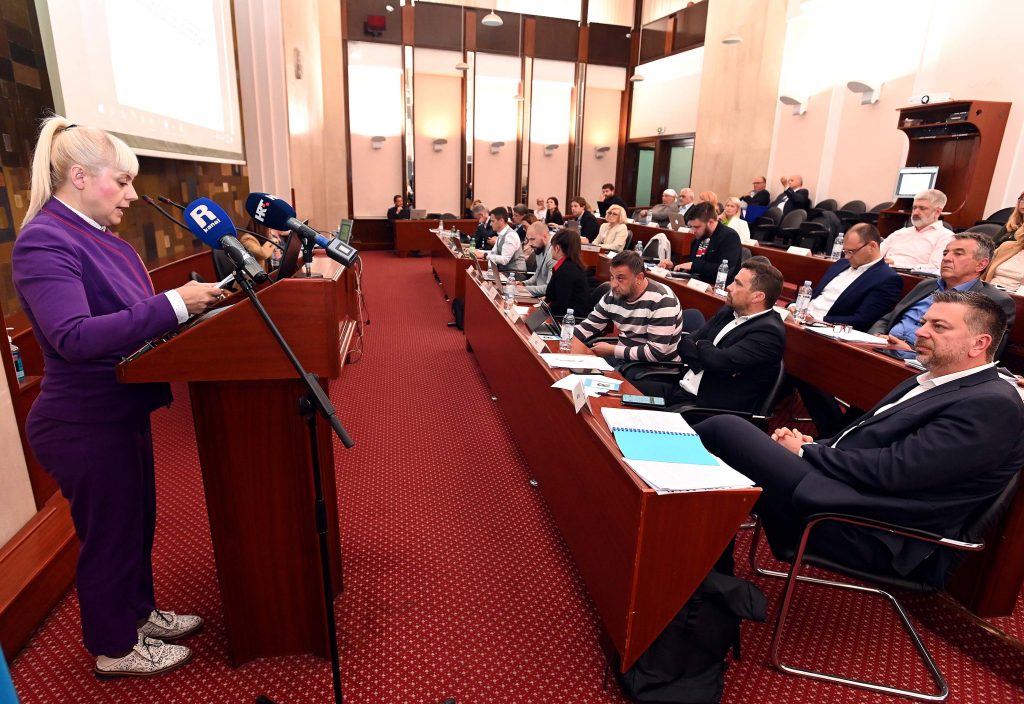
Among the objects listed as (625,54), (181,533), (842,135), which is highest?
(625,54)

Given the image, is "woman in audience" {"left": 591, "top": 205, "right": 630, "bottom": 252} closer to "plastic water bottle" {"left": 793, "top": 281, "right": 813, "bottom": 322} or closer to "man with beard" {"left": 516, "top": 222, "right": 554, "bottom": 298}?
"man with beard" {"left": 516, "top": 222, "right": 554, "bottom": 298}

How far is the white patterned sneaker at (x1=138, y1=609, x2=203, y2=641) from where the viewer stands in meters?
1.92

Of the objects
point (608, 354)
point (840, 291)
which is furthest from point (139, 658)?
point (840, 291)

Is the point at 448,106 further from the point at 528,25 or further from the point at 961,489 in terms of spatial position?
the point at 961,489

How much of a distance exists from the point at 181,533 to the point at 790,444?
8.33 ft

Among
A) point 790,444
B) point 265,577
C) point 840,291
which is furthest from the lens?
point 840,291

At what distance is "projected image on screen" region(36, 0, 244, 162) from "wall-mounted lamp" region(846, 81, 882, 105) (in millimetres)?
7714

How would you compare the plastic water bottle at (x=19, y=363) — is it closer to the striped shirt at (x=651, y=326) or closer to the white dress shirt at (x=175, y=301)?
the white dress shirt at (x=175, y=301)

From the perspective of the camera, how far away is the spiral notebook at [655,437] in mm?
1736

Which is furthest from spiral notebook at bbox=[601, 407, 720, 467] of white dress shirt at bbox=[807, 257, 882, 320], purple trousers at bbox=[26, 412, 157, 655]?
white dress shirt at bbox=[807, 257, 882, 320]

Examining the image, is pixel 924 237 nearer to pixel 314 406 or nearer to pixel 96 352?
pixel 314 406

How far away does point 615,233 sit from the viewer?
7.67 m

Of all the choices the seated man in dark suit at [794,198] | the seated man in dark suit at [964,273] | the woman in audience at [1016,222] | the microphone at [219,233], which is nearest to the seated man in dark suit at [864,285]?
the seated man in dark suit at [964,273]

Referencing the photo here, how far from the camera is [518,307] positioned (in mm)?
4113
